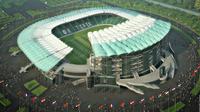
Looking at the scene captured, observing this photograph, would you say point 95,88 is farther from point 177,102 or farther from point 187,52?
point 187,52

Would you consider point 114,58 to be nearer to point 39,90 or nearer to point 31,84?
point 39,90

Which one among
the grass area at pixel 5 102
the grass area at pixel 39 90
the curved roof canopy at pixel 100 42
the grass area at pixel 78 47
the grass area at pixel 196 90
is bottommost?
the grass area at pixel 5 102

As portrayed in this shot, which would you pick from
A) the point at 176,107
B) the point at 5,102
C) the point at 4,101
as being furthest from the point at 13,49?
the point at 176,107

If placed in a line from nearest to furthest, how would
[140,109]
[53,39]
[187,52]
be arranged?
1. [140,109]
2. [53,39]
3. [187,52]

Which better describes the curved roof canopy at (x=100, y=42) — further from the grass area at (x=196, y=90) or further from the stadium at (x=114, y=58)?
the grass area at (x=196, y=90)

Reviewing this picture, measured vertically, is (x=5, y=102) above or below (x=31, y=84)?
below

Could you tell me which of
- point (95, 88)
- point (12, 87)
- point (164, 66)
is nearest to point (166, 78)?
point (164, 66)

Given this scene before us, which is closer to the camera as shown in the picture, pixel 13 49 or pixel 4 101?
pixel 4 101

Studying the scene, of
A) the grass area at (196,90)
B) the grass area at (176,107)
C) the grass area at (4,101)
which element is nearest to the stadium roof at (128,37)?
the grass area at (196,90)
